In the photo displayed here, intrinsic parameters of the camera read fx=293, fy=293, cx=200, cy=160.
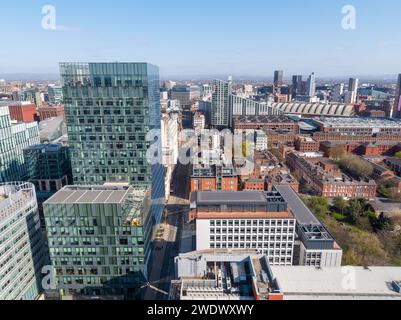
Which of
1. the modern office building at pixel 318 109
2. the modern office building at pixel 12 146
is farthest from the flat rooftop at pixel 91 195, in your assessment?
the modern office building at pixel 318 109

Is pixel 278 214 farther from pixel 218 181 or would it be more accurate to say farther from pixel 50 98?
pixel 50 98

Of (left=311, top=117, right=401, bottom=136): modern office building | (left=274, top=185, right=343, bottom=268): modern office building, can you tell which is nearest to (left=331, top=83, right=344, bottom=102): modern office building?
(left=311, top=117, right=401, bottom=136): modern office building

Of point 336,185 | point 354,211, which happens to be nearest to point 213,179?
point 354,211

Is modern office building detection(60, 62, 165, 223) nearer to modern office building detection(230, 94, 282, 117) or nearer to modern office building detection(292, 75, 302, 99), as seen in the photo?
modern office building detection(230, 94, 282, 117)

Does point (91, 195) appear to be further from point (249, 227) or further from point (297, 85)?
point (297, 85)

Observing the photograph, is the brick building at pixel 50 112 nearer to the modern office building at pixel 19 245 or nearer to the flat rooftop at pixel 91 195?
the modern office building at pixel 19 245
